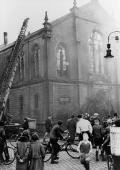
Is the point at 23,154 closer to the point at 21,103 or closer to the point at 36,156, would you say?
the point at 36,156

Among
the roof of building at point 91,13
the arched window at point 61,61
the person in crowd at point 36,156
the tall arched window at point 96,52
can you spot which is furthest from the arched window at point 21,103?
the person in crowd at point 36,156

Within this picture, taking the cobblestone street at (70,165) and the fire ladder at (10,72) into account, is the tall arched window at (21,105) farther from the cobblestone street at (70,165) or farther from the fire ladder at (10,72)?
the cobblestone street at (70,165)

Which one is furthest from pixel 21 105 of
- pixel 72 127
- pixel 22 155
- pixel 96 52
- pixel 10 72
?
pixel 22 155

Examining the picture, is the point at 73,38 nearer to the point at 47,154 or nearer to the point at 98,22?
the point at 98,22

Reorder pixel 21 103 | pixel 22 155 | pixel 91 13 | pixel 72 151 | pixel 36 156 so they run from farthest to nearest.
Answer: pixel 91 13, pixel 21 103, pixel 72 151, pixel 22 155, pixel 36 156

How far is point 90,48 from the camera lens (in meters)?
31.5

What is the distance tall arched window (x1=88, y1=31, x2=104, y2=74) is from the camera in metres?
31.6

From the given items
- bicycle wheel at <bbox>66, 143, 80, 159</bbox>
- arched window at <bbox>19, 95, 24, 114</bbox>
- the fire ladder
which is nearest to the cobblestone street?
bicycle wheel at <bbox>66, 143, 80, 159</bbox>

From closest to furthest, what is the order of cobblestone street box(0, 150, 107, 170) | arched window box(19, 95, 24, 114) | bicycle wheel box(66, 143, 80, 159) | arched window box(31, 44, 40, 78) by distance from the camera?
cobblestone street box(0, 150, 107, 170) < bicycle wheel box(66, 143, 80, 159) < arched window box(31, 44, 40, 78) < arched window box(19, 95, 24, 114)

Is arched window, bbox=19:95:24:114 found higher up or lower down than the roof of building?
lower down

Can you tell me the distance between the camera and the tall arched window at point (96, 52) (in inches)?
1242

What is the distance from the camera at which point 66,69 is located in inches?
1156

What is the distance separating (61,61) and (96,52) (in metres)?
4.88

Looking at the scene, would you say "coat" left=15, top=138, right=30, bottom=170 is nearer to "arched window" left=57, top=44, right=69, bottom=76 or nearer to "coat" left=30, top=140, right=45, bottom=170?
"coat" left=30, top=140, right=45, bottom=170
